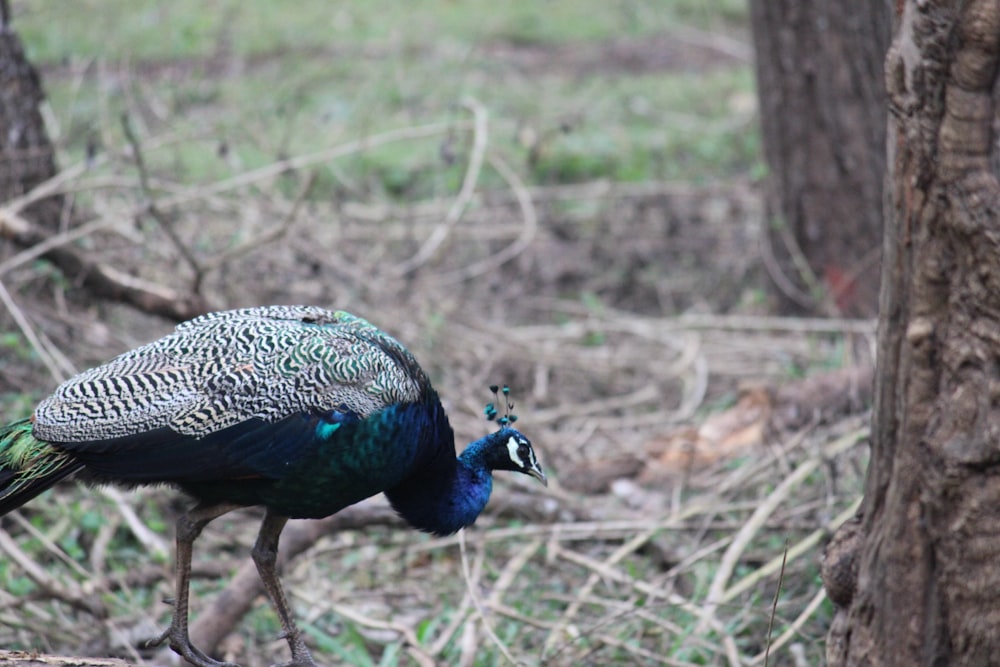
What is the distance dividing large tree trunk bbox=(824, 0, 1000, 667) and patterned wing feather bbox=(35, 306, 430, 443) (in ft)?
4.74

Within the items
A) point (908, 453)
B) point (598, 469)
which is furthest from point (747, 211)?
point (908, 453)

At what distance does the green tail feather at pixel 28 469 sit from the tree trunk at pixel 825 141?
4211 millimetres

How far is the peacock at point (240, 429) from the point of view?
326cm

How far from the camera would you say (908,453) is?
2.46m

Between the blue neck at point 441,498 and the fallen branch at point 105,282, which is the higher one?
the fallen branch at point 105,282

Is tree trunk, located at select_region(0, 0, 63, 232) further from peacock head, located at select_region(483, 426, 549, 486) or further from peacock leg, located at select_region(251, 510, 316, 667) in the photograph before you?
peacock head, located at select_region(483, 426, 549, 486)

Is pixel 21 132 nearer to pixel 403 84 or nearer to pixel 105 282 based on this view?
pixel 105 282

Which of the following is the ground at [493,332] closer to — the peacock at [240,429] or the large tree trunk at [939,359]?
the peacock at [240,429]

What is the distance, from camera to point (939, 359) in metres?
2.40

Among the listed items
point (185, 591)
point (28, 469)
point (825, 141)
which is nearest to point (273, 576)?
point (185, 591)

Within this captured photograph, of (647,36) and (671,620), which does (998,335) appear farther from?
(647,36)

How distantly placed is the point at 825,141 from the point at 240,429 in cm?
406

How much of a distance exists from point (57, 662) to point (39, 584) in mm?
1149

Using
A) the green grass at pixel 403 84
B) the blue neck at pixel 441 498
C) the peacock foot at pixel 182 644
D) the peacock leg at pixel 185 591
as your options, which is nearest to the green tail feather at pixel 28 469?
the peacock leg at pixel 185 591
